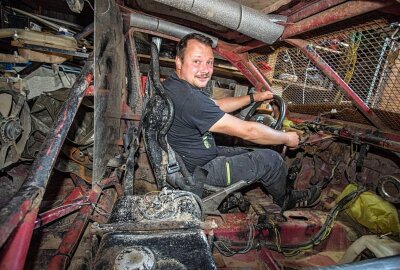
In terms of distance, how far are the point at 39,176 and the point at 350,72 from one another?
8.58 feet

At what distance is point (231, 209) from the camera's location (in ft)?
9.07

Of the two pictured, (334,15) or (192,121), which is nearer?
(334,15)

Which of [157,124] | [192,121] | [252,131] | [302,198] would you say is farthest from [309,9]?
[302,198]

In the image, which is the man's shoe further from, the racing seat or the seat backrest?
the seat backrest

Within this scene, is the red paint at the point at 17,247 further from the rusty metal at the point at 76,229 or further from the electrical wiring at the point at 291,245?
the electrical wiring at the point at 291,245

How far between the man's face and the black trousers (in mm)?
820

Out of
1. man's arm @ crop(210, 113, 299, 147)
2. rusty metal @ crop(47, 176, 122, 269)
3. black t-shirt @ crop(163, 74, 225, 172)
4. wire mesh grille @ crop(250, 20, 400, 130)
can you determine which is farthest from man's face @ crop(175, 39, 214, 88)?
rusty metal @ crop(47, 176, 122, 269)

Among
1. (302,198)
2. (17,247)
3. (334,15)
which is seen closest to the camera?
→ (17,247)

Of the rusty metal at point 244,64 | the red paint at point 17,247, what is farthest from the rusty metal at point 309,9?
the red paint at point 17,247

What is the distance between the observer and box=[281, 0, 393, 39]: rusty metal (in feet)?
5.23

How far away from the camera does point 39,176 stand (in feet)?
3.34

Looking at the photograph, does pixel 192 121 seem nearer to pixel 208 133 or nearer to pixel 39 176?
pixel 208 133

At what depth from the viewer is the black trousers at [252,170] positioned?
7.45ft

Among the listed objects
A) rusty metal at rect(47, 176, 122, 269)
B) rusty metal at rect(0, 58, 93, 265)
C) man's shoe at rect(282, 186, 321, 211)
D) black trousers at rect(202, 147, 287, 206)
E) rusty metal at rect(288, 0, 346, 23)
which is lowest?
man's shoe at rect(282, 186, 321, 211)
